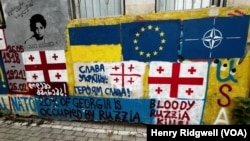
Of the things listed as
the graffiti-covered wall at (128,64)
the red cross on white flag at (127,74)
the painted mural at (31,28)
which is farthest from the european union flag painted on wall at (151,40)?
the painted mural at (31,28)

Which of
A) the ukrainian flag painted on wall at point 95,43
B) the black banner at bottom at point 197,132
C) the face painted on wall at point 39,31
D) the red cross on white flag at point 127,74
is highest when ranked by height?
the face painted on wall at point 39,31

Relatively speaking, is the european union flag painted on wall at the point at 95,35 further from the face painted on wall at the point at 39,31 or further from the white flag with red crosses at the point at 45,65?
the face painted on wall at the point at 39,31

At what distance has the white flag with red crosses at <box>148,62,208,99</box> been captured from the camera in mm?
3502

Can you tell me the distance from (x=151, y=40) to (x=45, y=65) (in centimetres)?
229

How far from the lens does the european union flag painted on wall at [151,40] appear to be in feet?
11.2

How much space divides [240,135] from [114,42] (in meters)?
2.49

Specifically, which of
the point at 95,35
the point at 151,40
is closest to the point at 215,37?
the point at 151,40

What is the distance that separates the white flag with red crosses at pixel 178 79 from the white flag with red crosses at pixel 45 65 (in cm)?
186

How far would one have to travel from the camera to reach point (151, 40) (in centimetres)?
352

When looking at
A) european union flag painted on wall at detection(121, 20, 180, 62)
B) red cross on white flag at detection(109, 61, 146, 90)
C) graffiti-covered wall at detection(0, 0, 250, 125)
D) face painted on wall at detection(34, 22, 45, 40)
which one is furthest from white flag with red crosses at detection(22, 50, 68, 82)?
european union flag painted on wall at detection(121, 20, 180, 62)

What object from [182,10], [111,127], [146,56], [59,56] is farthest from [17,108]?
[182,10]

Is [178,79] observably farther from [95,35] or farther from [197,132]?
[95,35]

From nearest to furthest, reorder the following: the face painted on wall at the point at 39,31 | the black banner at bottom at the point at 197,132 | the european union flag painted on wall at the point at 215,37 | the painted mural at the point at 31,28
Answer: the black banner at bottom at the point at 197,132 < the european union flag painted on wall at the point at 215,37 < the painted mural at the point at 31,28 < the face painted on wall at the point at 39,31

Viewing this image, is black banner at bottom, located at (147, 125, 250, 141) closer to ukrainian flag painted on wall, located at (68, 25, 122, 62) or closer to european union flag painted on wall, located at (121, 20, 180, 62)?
european union flag painted on wall, located at (121, 20, 180, 62)
